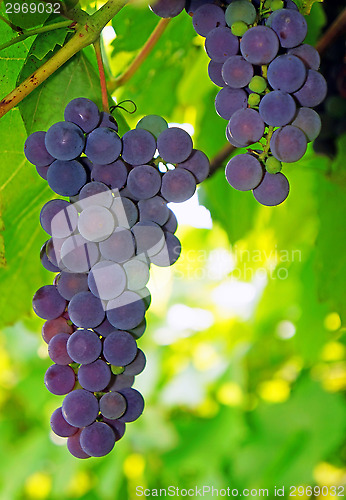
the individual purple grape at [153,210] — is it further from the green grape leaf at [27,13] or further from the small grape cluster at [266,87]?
the green grape leaf at [27,13]

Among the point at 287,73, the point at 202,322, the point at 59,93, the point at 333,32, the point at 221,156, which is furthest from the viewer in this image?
the point at 202,322

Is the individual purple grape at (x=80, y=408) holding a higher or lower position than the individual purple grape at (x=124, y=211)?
lower

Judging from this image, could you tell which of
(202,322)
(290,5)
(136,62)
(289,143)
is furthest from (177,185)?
(202,322)

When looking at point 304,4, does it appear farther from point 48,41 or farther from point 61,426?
point 61,426

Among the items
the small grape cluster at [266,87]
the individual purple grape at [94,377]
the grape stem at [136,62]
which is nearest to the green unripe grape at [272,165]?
the small grape cluster at [266,87]

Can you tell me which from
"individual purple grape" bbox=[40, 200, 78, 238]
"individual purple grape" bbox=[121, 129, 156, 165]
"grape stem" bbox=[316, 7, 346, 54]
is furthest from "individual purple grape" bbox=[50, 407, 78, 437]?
"grape stem" bbox=[316, 7, 346, 54]

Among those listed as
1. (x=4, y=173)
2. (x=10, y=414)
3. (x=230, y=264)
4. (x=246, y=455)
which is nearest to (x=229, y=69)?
(x=4, y=173)
